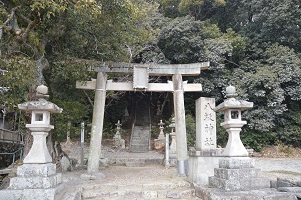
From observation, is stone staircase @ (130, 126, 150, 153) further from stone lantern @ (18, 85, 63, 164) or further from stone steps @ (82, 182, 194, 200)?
stone lantern @ (18, 85, 63, 164)

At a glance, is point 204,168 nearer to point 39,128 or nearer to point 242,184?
point 242,184

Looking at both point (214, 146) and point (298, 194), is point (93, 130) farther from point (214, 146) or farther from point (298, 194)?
point (298, 194)

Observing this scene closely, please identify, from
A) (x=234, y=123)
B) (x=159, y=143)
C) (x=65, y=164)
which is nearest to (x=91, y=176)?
(x=65, y=164)

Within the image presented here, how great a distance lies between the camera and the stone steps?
22.1 ft

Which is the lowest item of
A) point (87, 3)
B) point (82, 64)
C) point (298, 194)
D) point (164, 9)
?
point (298, 194)

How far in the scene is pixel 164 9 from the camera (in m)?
23.5

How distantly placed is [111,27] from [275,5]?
15.2 meters

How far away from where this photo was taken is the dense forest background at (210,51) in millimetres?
8812

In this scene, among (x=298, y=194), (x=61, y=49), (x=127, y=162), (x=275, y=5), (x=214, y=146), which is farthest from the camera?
(x=275, y=5)

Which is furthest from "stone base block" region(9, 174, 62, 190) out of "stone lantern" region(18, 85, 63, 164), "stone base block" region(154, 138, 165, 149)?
"stone base block" region(154, 138, 165, 149)

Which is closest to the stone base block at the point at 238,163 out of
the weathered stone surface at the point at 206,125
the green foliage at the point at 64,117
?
the weathered stone surface at the point at 206,125

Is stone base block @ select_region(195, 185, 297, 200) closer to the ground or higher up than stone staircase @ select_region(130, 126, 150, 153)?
closer to the ground

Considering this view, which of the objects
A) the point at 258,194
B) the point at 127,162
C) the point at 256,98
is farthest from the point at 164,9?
the point at 258,194

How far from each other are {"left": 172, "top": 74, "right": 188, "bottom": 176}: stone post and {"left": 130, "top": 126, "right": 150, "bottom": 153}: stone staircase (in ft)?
31.3
